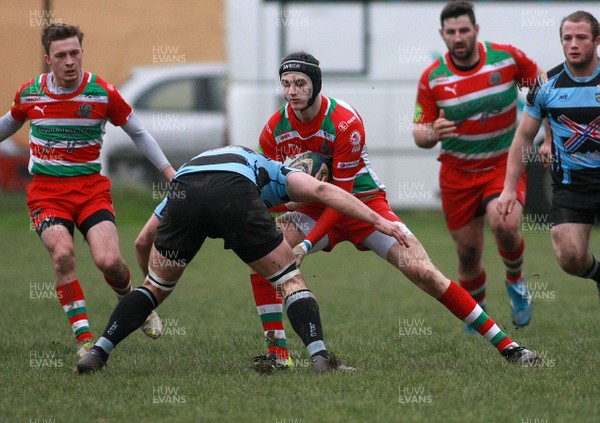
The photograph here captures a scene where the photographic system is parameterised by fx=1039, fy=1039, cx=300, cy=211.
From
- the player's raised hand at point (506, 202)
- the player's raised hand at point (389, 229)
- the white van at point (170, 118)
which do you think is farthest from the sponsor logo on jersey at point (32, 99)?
the white van at point (170, 118)

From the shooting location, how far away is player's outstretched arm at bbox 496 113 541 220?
7129 mm

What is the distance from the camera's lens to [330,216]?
6.53 metres

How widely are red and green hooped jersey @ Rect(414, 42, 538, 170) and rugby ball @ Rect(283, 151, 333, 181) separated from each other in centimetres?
153

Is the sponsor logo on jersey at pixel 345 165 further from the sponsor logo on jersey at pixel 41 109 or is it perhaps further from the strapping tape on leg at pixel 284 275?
the sponsor logo on jersey at pixel 41 109

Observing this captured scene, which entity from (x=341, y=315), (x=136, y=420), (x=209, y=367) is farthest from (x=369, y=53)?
(x=136, y=420)

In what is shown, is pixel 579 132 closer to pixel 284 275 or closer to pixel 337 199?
pixel 337 199

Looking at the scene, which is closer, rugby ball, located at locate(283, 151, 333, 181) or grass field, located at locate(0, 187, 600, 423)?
grass field, located at locate(0, 187, 600, 423)

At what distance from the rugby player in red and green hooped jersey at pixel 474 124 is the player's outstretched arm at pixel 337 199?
1.97 metres

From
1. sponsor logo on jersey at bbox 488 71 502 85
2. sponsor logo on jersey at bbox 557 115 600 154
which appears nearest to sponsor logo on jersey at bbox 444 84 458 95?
sponsor logo on jersey at bbox 488 71 502 85

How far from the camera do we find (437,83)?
8.15m

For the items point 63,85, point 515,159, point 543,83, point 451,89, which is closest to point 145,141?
point 63,85

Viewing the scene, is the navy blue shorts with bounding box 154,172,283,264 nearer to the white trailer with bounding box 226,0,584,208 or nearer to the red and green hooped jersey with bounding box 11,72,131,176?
the red and green hooped jersey with bounding box 11,72,131,176

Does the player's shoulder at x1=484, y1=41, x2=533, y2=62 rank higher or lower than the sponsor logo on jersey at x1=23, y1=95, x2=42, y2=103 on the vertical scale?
higher

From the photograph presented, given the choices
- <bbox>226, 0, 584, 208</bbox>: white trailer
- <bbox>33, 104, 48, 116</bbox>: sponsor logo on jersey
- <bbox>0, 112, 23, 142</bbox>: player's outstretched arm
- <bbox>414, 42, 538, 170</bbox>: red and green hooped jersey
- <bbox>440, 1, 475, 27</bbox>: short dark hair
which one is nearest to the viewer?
<bbox>33, 104, 48, 116</bbox>: sponsor logo on jersey
